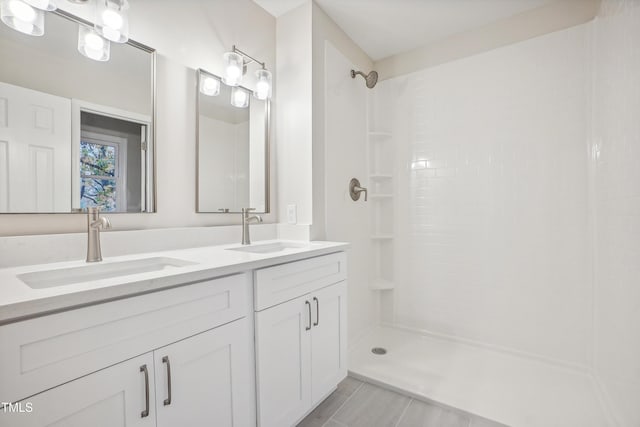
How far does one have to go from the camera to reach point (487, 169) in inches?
88.9

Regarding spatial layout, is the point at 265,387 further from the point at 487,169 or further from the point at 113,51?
the point at 487,169

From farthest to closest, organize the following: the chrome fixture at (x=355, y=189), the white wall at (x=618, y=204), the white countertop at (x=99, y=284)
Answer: the chrome fixture at (x=355, y=189) < the white wall at (x=618, y=204) < the white countertop at (x=99, y=284)

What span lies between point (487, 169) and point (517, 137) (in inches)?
11.3

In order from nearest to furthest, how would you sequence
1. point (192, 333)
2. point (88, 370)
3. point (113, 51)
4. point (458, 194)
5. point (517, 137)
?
Result: point (88, 370) → point (192, 333) → point (113, 51) → point (517, 137) → point (458, 194)

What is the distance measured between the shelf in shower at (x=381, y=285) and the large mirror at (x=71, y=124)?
1868 millimetres

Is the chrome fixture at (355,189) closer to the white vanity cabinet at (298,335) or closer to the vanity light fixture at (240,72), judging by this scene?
A: the white vanity cabinet at (298,335)

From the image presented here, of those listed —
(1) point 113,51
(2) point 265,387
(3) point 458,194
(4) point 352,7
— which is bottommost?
(2) point 265,387

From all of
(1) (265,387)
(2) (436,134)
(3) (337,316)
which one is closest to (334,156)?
(2) (436,134)

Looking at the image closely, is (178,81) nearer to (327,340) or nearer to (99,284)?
(99,284)

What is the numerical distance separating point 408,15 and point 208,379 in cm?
249

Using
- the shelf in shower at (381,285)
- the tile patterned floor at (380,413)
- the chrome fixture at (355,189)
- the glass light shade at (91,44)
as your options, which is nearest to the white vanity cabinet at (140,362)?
the tile patterned floor at (380,413)

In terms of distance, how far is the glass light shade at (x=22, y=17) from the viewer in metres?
0.99

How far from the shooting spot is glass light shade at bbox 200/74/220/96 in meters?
1.63

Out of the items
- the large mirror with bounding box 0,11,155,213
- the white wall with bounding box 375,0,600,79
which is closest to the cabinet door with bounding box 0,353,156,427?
the large mirror with bounding box 0,11,155,213
